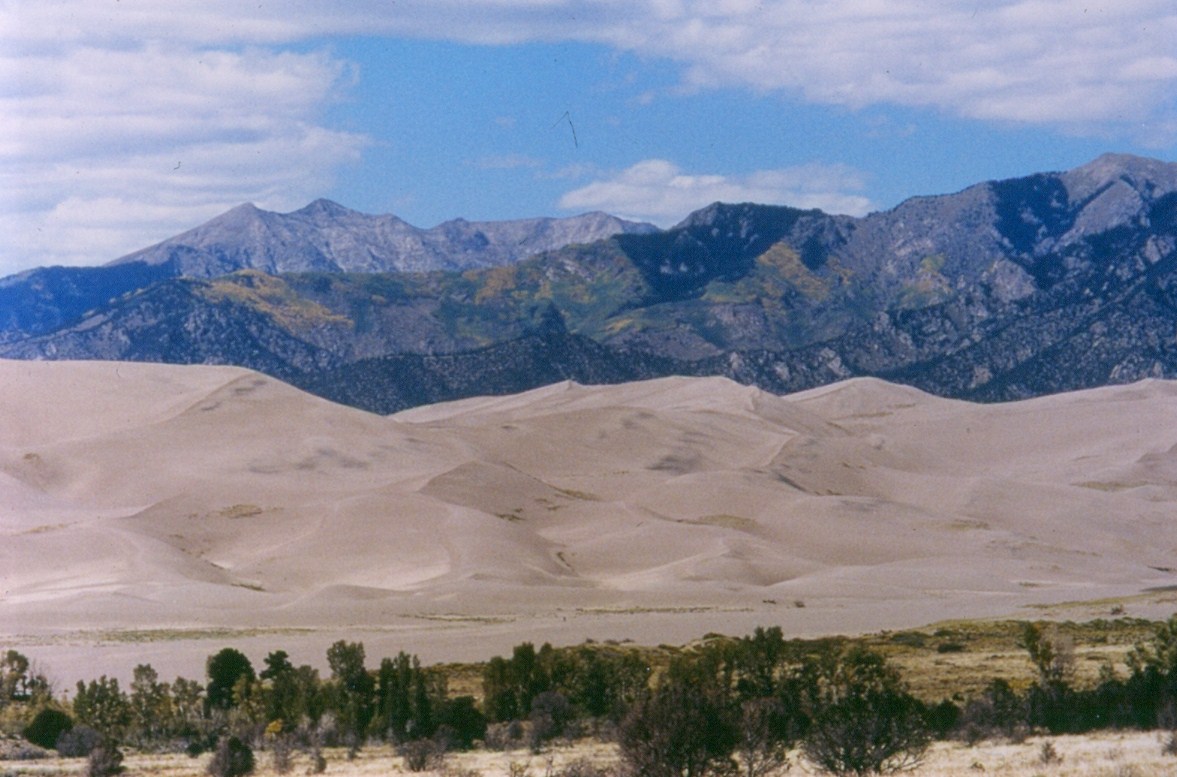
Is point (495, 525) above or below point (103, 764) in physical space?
above

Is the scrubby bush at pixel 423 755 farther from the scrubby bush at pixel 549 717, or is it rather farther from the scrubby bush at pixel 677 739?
the scrubby bush at pixel 677 739

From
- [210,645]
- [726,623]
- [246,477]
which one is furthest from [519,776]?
[246,477]

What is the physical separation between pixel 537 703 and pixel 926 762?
1283cm

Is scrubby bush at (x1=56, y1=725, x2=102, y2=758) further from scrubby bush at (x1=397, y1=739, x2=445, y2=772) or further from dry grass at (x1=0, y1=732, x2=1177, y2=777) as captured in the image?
scrubby bush at (x1=397, y1=739, x2=445, y2=772)

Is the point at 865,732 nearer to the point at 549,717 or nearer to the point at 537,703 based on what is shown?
the point at 549,717

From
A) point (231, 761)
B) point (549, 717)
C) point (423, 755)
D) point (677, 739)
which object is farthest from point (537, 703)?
point (677, 739)

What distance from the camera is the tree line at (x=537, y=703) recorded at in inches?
1582

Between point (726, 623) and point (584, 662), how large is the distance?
2879cm

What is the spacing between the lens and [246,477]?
125125 mm

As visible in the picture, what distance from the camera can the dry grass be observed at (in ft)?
104

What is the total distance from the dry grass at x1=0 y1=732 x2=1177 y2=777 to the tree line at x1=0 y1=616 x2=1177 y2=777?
64 cm

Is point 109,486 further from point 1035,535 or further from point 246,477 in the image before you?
point 1035,535

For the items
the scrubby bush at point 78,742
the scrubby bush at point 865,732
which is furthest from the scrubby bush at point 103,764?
the scrubby bush at point 865,732

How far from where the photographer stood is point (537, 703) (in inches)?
1738
